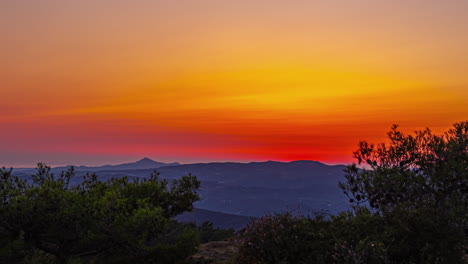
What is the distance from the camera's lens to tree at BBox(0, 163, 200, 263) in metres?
10.5

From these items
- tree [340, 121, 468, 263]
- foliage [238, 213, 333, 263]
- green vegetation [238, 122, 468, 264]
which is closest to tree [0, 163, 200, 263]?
foliage [238, 213, 333, 263]

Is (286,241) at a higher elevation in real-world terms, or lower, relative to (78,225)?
lower

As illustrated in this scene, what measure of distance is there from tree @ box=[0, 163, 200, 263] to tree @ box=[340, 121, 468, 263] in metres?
6.88

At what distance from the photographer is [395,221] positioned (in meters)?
11.1

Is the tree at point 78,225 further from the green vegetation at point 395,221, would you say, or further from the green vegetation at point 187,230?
the green vegetation at point 395,221

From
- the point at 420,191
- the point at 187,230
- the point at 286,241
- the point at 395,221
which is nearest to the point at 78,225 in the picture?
the point at 187,230

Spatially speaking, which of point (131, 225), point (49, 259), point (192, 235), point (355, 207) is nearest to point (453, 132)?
point (355, 207)

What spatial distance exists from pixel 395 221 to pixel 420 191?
3.46m

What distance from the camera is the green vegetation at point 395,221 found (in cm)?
1009

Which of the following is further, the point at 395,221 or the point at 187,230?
the point at 187,230

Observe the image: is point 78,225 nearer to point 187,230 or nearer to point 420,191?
point 187,230

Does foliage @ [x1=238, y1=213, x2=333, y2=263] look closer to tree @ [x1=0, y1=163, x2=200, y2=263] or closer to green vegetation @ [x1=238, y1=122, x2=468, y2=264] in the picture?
green vegetation @ [x1=238, y1=122, x2=468, y2=264]

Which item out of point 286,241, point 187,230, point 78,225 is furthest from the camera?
point 187,230

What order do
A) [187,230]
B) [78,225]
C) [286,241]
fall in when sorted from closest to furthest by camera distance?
[78,225] < [286,241] < [187,230]
